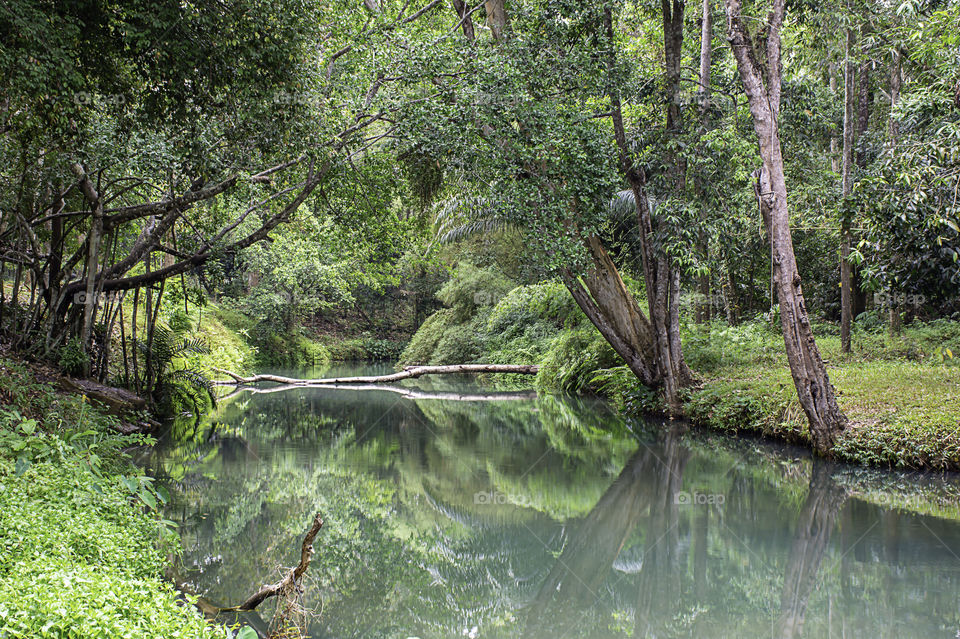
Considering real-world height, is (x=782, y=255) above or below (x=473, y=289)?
below

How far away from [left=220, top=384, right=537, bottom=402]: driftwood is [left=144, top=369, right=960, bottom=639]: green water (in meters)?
6.10

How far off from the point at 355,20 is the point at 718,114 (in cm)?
592

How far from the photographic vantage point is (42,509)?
134 inches

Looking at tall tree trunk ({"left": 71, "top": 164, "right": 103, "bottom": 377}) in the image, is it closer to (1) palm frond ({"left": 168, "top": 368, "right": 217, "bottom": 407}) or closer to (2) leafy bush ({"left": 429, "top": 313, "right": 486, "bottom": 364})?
(1) palm frond ({"left": 168, "top": 368, "right": 217, "bottom": 407})

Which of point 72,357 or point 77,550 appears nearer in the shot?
point 77,550

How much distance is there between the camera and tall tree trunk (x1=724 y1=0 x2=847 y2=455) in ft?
24.4
